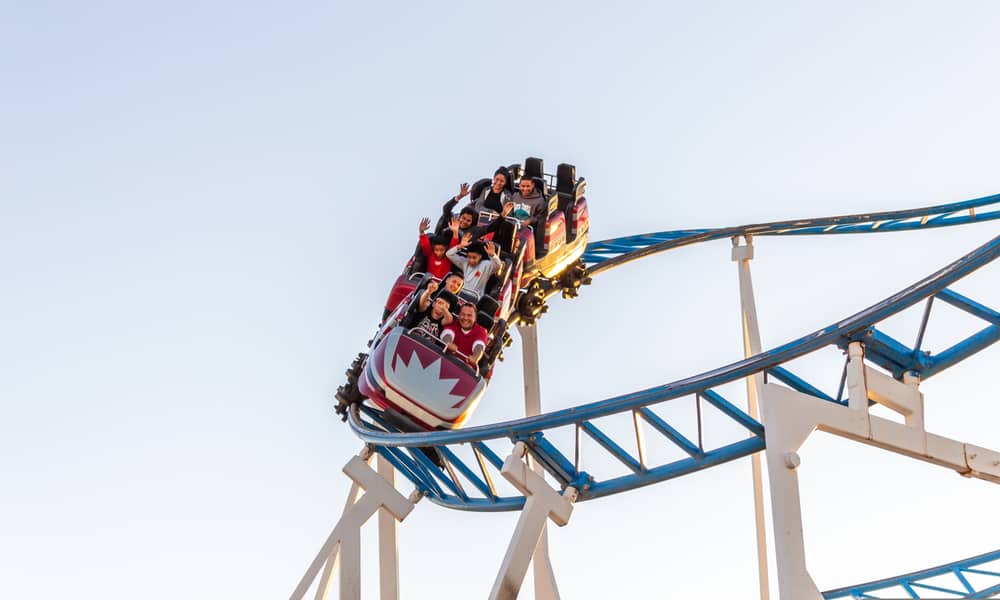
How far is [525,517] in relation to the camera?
21.5 ft

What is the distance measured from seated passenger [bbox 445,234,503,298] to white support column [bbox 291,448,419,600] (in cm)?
133

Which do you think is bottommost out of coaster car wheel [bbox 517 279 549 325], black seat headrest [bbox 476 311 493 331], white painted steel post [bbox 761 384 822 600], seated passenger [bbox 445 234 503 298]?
white painted steel post [bbox 761 384 822 600]

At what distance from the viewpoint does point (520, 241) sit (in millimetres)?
8961

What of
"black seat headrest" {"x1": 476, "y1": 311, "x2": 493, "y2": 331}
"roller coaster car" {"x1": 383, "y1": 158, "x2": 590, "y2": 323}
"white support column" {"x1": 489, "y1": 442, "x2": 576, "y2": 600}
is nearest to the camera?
"white support column" {"x1": 489, "y1": 442, "x2": 576, "y2": 600}

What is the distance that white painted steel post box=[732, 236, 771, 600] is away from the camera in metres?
8.01

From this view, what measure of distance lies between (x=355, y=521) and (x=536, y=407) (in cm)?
193

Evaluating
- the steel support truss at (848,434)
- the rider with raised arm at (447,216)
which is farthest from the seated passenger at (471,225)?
the steel support truss at (848,434)

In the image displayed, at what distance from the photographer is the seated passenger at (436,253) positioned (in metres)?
8.88

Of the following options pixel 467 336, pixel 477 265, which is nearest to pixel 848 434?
pixel 467 336

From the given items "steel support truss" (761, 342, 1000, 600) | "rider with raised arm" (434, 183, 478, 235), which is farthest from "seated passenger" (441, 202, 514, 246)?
"steel support truss" (761, 342, 1000, 600)

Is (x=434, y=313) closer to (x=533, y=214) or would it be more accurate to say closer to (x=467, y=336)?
(x=467, y=336)

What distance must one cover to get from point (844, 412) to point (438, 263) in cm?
381

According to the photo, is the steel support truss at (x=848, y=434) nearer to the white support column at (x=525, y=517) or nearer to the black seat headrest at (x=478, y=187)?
the white support column at (x=525, y=517)

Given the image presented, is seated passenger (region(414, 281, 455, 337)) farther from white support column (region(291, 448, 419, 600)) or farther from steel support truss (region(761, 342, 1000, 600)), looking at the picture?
steel support truss (region(761, 342, 1000, 600))
